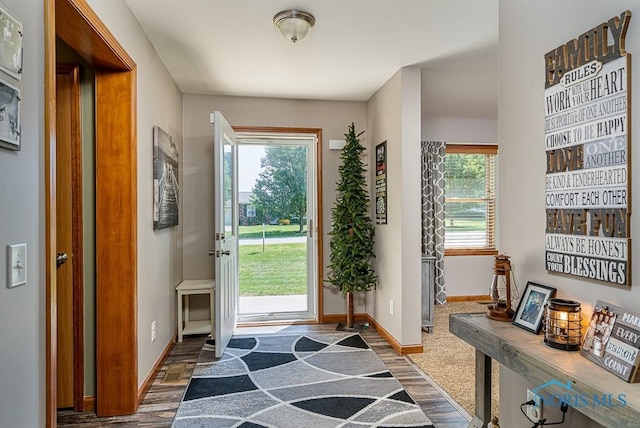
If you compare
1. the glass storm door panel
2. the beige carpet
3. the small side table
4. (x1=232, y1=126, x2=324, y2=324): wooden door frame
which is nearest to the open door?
the small side table

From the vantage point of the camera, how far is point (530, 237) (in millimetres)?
1689

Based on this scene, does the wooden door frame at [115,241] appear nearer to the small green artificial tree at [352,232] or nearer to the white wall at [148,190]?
the white wall at [148,190]

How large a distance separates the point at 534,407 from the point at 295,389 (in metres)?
1.62

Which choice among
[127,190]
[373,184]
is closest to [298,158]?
[373,184]

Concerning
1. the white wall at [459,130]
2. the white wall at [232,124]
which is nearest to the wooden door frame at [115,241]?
the white wall at [232,124]

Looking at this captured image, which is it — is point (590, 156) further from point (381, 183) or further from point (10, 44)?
point (381, 183)

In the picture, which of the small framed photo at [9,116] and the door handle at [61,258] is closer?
the small framed photo at [9,116]

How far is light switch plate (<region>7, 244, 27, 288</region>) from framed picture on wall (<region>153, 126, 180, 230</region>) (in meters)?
1.75

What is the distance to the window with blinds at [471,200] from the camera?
544 cm

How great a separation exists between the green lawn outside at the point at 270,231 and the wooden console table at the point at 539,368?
288 cm

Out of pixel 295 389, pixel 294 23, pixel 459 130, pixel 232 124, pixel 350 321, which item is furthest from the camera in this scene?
pixel 459 130

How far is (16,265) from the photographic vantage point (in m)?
1.12

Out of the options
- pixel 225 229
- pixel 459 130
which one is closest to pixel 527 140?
pixel 225 229

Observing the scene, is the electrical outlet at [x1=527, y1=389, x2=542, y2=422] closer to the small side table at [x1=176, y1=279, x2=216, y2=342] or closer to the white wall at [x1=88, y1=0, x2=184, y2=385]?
the white wall at [x1=88, y1=0, x2=184, y2=385]
